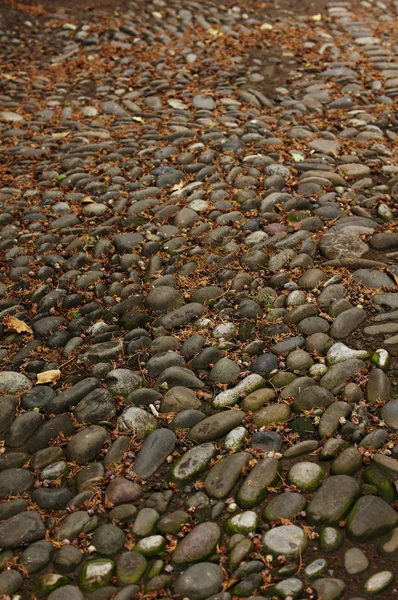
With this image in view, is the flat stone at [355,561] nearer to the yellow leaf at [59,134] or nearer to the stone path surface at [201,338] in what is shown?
the stone path surface at [201,338]

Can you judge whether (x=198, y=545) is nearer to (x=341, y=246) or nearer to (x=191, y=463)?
(x=191, y=463)

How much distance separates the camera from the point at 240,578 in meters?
2.88

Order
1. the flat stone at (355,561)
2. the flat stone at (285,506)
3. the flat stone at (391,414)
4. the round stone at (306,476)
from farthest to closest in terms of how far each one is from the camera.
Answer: the flat stone at (391,414)
the round stone at (306,476)
the flat stone at (285,506)
the flat stone at (355,561)

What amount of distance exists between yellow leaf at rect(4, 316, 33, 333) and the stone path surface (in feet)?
0.15

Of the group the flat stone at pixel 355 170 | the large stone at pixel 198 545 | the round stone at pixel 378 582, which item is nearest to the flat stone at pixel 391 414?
the round stone at pixel 378 582

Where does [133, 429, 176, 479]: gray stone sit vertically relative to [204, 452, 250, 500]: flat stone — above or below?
below

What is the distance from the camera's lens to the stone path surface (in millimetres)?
3043

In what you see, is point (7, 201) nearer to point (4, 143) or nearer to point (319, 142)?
point (4, 143)

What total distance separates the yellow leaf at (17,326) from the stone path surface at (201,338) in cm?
5

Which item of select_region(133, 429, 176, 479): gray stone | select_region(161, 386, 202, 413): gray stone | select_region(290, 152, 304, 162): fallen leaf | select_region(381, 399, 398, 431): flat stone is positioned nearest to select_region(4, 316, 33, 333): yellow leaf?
select_region(161, 386, 202, 413): gray stone

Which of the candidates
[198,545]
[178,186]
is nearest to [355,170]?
[178,186]

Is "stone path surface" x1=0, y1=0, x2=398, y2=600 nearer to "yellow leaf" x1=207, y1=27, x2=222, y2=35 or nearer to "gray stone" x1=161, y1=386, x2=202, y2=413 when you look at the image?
"gray stone" x1=161, y1=386, x2=202, y2=413

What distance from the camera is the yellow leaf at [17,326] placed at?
4438 millimetres

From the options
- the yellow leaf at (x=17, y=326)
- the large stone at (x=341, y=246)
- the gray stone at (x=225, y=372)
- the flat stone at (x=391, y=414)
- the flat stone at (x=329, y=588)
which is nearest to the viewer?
the flat stone at (x=329, y=588)
